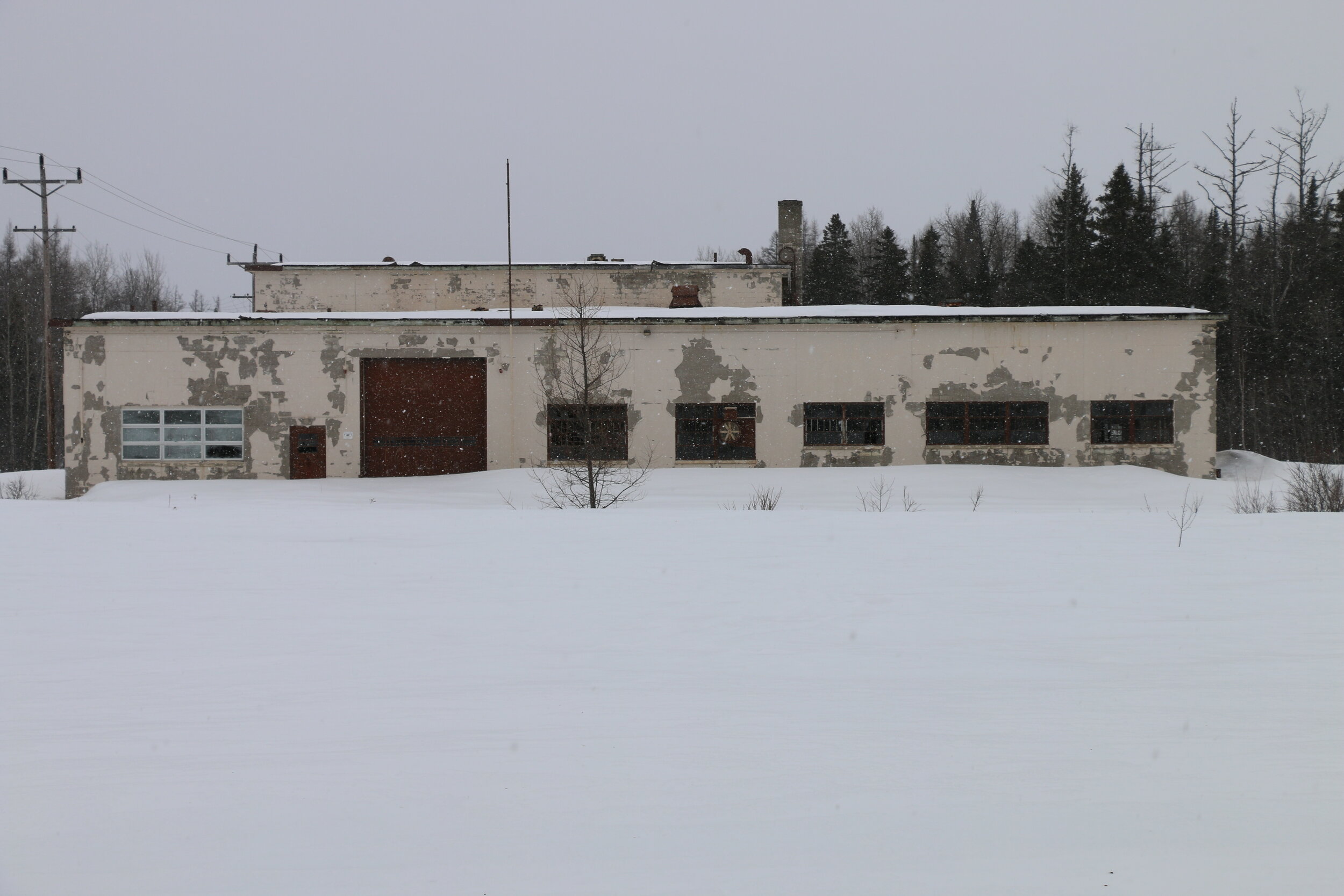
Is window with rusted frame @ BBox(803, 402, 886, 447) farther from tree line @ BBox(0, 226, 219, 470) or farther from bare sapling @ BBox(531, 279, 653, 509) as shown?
tree line @ BBox(0, 226, 219, 470)

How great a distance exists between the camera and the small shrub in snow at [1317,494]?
16984 millimetres

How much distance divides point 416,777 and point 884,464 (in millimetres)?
20247

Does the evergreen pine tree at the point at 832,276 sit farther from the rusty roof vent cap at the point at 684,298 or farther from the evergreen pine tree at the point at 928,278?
the rusty roof vent cap at the point at 684,298

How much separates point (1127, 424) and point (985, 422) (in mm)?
3625

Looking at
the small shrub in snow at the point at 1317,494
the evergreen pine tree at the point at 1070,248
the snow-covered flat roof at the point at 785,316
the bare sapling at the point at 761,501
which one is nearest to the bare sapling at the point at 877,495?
the bare sapling at the point at 761,501

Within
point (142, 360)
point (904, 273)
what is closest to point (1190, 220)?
point (904, 273)

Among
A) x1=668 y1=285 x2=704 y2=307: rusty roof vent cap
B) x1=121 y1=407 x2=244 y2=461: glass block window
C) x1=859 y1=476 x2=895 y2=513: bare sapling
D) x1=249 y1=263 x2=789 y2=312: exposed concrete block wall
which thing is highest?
x1=249 y1=263 x2=789 y2=312: exposed concrete block wall

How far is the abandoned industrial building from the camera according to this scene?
2423cm

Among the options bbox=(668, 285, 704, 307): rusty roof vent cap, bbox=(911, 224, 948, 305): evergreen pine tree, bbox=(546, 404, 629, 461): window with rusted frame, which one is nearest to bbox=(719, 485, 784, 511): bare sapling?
bbox=(546, 404, 629, 461): window with rusted frame

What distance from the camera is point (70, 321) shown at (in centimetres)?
2511

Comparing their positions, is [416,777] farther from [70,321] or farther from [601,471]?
[70,321]

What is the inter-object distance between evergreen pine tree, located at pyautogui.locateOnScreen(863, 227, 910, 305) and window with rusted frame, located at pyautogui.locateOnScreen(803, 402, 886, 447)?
34879 mm

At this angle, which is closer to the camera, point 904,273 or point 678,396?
point 678,396

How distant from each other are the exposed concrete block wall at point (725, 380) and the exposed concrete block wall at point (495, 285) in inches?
358
